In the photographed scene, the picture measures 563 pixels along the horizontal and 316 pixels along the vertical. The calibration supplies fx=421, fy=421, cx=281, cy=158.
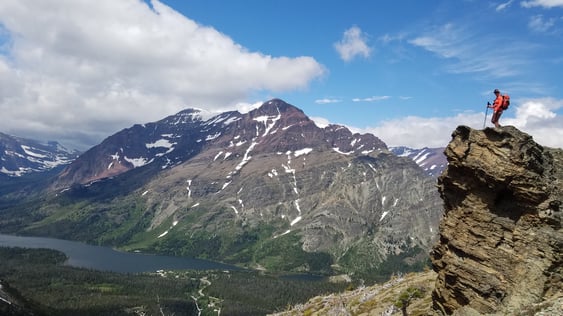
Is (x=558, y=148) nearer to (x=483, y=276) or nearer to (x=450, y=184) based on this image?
(x=450, y=184)

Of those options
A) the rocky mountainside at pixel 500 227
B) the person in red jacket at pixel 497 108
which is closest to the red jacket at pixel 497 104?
the person in red jacket at pixel 497 108

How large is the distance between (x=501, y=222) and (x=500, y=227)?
0.30 metres

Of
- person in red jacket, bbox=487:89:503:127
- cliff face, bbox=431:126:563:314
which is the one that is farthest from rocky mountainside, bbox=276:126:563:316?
person in red jacket, bbox=487:89:503:127

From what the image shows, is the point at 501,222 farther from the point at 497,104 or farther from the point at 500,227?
the point at 497,104

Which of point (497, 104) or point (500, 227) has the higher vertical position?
point (497, 104)

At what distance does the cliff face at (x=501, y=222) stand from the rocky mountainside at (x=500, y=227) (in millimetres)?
49

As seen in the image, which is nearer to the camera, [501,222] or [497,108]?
[501,222]

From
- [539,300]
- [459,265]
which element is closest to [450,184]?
[459,265]

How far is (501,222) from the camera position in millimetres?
24703

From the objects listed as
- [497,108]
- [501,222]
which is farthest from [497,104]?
[501,222]

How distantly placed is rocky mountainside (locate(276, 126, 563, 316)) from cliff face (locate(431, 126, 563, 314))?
5cm

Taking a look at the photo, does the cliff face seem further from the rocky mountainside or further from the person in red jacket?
the person in red jacket

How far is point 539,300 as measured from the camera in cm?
2147

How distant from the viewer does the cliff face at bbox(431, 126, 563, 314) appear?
880 inches
